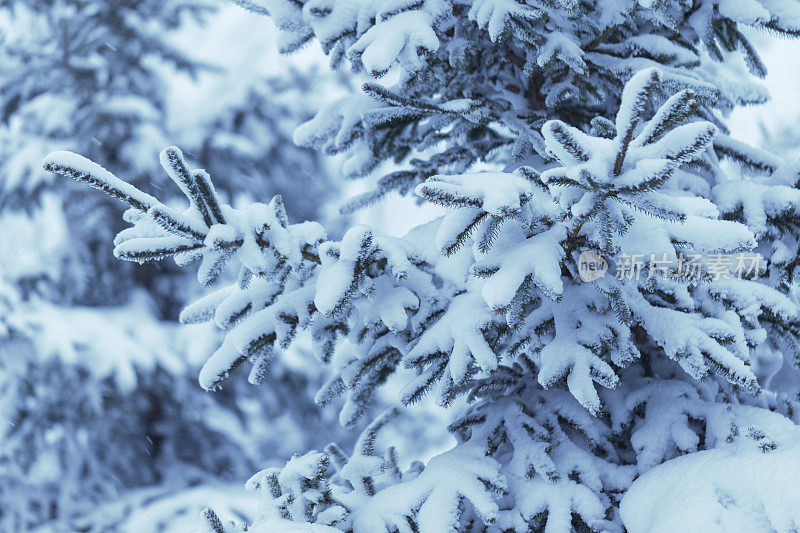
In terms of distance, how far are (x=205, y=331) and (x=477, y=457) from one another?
4289 millimetres

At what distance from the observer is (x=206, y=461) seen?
6.16 m

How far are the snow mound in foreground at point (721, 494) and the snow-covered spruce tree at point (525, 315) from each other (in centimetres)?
5

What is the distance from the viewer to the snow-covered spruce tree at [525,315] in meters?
1.40

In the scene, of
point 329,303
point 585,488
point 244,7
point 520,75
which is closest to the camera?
point 329,303

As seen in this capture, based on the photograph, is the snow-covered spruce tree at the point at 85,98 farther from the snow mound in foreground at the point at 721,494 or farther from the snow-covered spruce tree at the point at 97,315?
the snow mound in foreground at the point at 721,494

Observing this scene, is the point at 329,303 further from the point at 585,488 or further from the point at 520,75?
the point at 520,75

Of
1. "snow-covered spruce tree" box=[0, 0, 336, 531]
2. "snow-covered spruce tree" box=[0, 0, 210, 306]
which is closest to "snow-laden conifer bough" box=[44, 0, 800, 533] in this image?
"snow-covered spruce tree" box=[0, 0, 336, 531]

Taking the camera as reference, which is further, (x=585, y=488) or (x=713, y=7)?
(x=713, y=7)

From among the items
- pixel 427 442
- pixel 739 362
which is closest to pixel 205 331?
pixel 427 442

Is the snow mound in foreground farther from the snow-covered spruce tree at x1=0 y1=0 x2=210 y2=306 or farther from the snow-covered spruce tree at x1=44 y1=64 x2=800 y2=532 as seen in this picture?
the snow-covered spruce tree at x1=0 y1=0 x2=210 y2=306

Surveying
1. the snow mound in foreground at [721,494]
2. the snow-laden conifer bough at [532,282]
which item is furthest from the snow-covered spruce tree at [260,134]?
the snow mound in foreground at [721,494]

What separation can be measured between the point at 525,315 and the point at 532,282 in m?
0.09

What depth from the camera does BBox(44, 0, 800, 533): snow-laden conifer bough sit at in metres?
1.41

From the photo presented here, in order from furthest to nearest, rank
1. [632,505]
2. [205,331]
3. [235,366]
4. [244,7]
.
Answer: [205,331]
[244,7]
[235,366]
[632,505]
